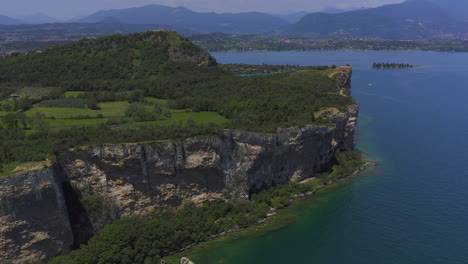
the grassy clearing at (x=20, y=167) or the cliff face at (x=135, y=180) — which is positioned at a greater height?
the grassy clearing at (x=20, y=167)

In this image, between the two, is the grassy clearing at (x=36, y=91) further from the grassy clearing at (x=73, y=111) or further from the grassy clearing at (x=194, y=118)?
the grassy clearing at (x=194, y=118)

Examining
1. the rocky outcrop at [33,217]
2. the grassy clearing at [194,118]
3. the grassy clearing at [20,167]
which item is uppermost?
the grassy clearing at [194,118]

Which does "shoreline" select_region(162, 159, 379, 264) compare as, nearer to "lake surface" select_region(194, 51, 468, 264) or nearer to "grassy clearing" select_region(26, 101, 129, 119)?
"lake surface" select_region(194, 51, 468, 264)

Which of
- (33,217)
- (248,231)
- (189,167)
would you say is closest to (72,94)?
(189,167)

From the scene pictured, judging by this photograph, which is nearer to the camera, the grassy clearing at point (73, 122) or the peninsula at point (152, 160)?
the peninsula at point (152, 160)

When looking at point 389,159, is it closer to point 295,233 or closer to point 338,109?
point 338,109

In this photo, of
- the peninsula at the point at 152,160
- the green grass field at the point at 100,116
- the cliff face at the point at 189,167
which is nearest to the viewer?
the peninsula at the point at 152,160

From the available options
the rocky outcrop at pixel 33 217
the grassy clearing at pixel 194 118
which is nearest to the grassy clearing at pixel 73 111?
the grassy clearing at pixel 194 118
